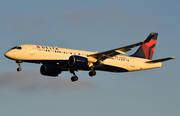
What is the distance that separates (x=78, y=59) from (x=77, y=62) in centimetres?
54

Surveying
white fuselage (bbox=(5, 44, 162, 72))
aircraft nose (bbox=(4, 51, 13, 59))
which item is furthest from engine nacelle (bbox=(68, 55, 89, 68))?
aircraft nose (bbox=(4, 51, 13, 59))

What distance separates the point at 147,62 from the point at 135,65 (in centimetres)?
269

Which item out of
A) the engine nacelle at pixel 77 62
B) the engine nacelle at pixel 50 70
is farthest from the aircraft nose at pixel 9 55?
the engine nacelle at pixel 50 70

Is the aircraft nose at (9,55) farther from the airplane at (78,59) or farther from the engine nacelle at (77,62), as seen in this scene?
the engine nacelle at (77,62)

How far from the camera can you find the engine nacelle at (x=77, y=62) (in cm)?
5383

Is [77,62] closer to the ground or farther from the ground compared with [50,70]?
closer to the ground

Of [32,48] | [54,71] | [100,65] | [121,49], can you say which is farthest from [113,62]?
[32,48]

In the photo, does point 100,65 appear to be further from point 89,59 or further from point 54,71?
point 54,71

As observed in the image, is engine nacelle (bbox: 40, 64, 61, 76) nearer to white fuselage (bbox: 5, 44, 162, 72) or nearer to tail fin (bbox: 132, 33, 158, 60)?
white fuselage (bbox: 5, 44, 162, 72)

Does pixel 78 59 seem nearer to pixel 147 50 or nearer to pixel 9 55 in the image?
pixel 9 55

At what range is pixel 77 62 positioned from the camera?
53.9 m

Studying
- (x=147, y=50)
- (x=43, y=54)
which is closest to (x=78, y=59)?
(x=43, y=54)

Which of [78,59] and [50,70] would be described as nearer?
[78,59]

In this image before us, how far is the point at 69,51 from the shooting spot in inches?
2200
